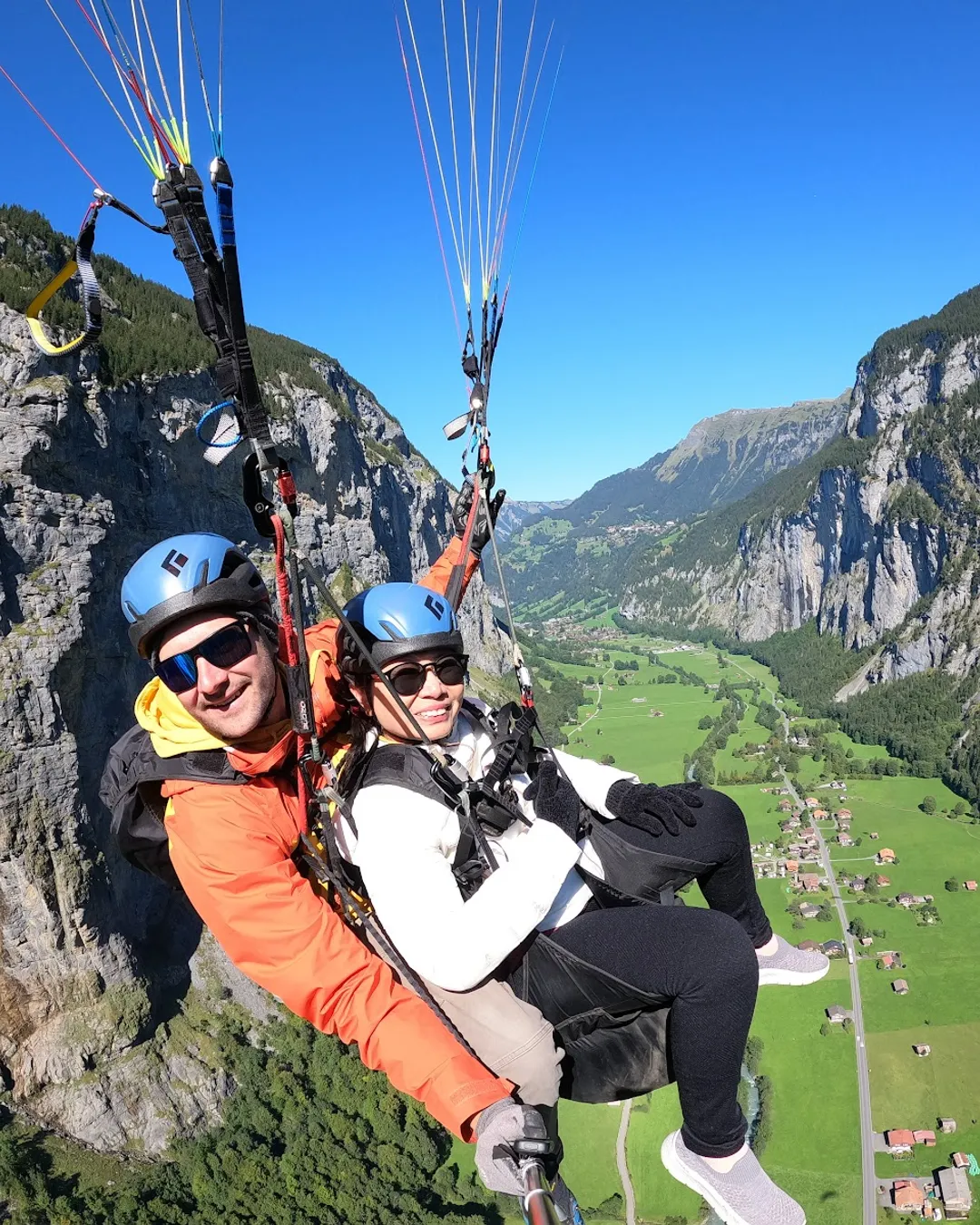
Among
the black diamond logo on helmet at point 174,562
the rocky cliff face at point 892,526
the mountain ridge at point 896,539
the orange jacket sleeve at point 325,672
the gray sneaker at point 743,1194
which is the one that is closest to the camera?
the gray sneaker at point 743,1194

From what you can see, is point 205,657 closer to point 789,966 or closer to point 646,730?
point 789,966

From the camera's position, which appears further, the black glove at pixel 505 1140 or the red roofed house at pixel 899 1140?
the red roofed house at pixel 899 1140

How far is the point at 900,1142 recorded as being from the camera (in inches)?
1195

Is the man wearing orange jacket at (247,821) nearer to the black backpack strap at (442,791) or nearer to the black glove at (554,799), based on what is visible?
the black backpack strap at (442,791)

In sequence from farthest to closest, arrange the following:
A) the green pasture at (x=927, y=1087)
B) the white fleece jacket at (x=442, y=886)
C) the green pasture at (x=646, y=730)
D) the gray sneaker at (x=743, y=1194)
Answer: the green pasture at (x=646, y=730) → the green pasture at (x=927, y=1087) → the gray sneaker at (x=743, y=1194) → the white fleece jacket at (x=442, y=886)

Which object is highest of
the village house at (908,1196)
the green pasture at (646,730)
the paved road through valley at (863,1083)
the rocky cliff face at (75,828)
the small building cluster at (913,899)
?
the rocky cliff face at (75,828)

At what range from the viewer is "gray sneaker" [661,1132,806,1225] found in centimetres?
332

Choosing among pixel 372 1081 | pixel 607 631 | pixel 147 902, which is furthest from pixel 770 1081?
pixel 607 631

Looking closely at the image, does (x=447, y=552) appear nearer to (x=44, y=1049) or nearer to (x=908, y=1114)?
(x=44, y=1049)

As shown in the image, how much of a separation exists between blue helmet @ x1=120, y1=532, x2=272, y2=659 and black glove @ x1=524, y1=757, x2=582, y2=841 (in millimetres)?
1651

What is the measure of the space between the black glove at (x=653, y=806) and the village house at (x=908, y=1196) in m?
34.4

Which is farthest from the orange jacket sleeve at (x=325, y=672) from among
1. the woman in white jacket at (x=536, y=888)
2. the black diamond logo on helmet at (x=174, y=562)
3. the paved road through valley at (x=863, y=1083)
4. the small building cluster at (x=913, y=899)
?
the small building cluster at (x=913, y=899)

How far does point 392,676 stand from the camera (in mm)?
3617

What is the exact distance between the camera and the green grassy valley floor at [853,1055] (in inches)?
1141
